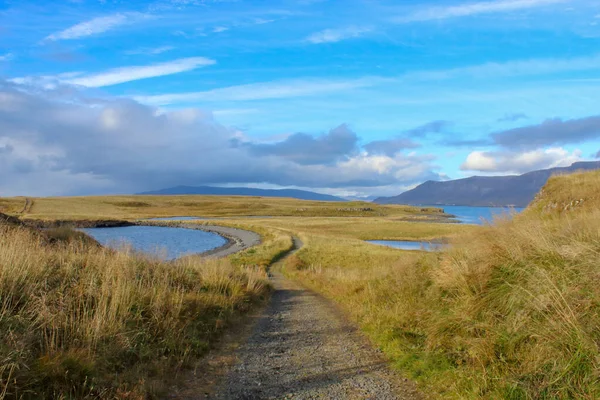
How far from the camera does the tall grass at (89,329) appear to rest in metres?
5.84

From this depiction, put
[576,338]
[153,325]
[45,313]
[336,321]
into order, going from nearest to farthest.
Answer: [576,338] → [45,313] → [153,325] → [336,321]

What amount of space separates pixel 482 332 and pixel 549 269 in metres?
1.57

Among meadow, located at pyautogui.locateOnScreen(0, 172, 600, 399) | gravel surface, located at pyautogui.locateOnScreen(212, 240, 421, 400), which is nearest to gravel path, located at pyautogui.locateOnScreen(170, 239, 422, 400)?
gravel surface, located at pyautogui.locateOnScreen(212, 240, 421, 400)

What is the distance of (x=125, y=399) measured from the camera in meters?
6.16

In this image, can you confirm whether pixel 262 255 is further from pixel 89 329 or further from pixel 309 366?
pixel 89 329

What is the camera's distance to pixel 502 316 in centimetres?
767

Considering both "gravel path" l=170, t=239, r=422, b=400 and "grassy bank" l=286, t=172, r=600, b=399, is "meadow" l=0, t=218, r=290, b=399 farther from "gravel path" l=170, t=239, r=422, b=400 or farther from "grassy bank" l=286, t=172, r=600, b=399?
"grassy bank" l=286, t=172, r=600, b=399

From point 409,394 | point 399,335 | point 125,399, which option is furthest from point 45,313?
point 399,335

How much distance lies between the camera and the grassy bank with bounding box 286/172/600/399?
19.2 feet

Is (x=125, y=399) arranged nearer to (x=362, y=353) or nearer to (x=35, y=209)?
(x=362, y=353)

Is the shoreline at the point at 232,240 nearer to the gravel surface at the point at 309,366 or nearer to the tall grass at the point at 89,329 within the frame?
the gravel surface at the point at 309,366

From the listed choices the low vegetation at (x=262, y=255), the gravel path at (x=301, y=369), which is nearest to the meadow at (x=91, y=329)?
the gravel path at (x=301, y=369)

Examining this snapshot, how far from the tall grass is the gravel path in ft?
2.69

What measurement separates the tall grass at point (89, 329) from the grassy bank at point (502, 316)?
4.55 metres
